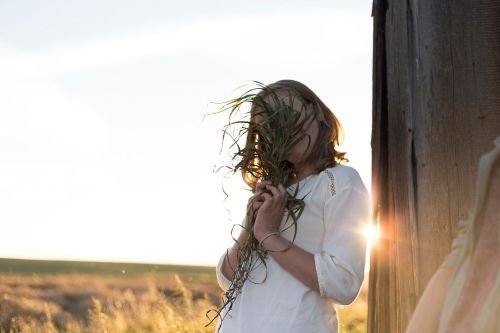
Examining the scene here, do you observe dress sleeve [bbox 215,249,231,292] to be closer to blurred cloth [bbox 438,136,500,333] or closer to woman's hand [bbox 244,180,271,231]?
woman's hand [bbox 244,180,271,231]

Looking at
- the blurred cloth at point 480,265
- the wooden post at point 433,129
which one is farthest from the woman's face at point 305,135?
the blurred cloth at point 480,265

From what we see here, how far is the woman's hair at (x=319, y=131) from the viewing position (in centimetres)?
342

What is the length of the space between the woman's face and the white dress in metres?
0.09

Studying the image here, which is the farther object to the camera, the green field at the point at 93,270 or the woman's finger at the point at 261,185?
the green field at the point at 93,270

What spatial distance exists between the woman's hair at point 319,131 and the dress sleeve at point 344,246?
0.21 m

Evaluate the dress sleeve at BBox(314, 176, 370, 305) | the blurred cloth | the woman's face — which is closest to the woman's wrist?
the dress sleeve at BBox(314, 176, 370, 305)

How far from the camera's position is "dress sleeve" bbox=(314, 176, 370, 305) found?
10.2 feet

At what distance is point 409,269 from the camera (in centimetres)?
331

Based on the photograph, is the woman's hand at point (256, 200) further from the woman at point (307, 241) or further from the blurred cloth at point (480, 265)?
the blurred cloth at point (480, 265)

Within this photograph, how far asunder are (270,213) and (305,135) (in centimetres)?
36

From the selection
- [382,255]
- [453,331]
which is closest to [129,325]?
[382,255]

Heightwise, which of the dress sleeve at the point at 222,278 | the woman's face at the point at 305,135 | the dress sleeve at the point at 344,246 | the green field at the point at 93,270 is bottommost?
the green field at the point at 93,270

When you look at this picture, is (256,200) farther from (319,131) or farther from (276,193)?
(319,131)

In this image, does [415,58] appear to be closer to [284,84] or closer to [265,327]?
[284,84]
